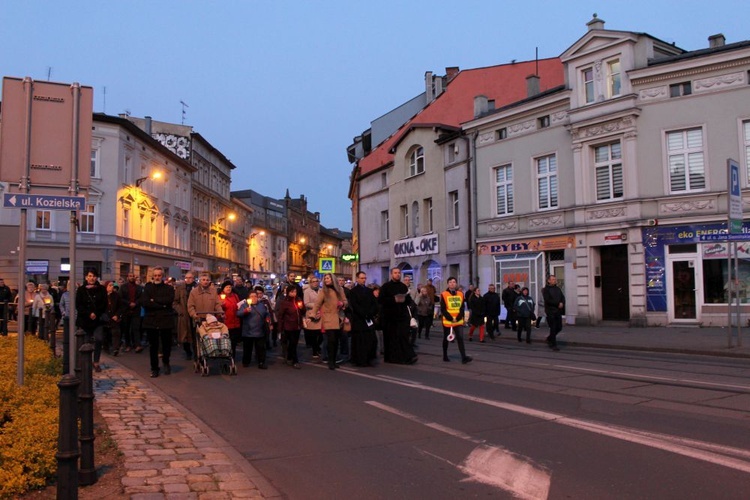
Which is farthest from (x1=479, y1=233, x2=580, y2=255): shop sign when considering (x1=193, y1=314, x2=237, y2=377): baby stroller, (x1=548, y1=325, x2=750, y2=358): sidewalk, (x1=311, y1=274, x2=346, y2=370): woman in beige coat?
(x1=193, y1=314, x2=237, y2=377): baby stroller

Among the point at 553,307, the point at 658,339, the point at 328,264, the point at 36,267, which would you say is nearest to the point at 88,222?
the point at 36,267

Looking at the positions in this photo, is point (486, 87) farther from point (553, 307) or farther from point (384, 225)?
point (553, 307)

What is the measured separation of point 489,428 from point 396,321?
20.6 feet

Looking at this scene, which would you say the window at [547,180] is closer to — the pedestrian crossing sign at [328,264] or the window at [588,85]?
the window at [588,85]

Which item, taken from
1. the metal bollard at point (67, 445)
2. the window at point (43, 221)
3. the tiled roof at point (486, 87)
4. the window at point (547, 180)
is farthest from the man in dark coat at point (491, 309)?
the window at point (43, 221)

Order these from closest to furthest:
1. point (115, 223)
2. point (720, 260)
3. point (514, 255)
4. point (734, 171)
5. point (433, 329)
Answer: point (734, 171), point (720, 260), point (433, 329), point (514, 255), point (115, 223)

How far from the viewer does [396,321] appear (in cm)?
1305

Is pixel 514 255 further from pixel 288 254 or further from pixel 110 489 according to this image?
pixel 288 254

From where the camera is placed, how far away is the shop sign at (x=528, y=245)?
24.7m

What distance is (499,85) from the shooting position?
118 feet

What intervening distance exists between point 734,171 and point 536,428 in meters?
11.0

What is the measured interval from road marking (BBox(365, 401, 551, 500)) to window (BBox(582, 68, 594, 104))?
2057cm

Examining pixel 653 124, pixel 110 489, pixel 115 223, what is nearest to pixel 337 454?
pixel 110 489

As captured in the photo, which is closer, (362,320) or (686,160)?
(362,320)
